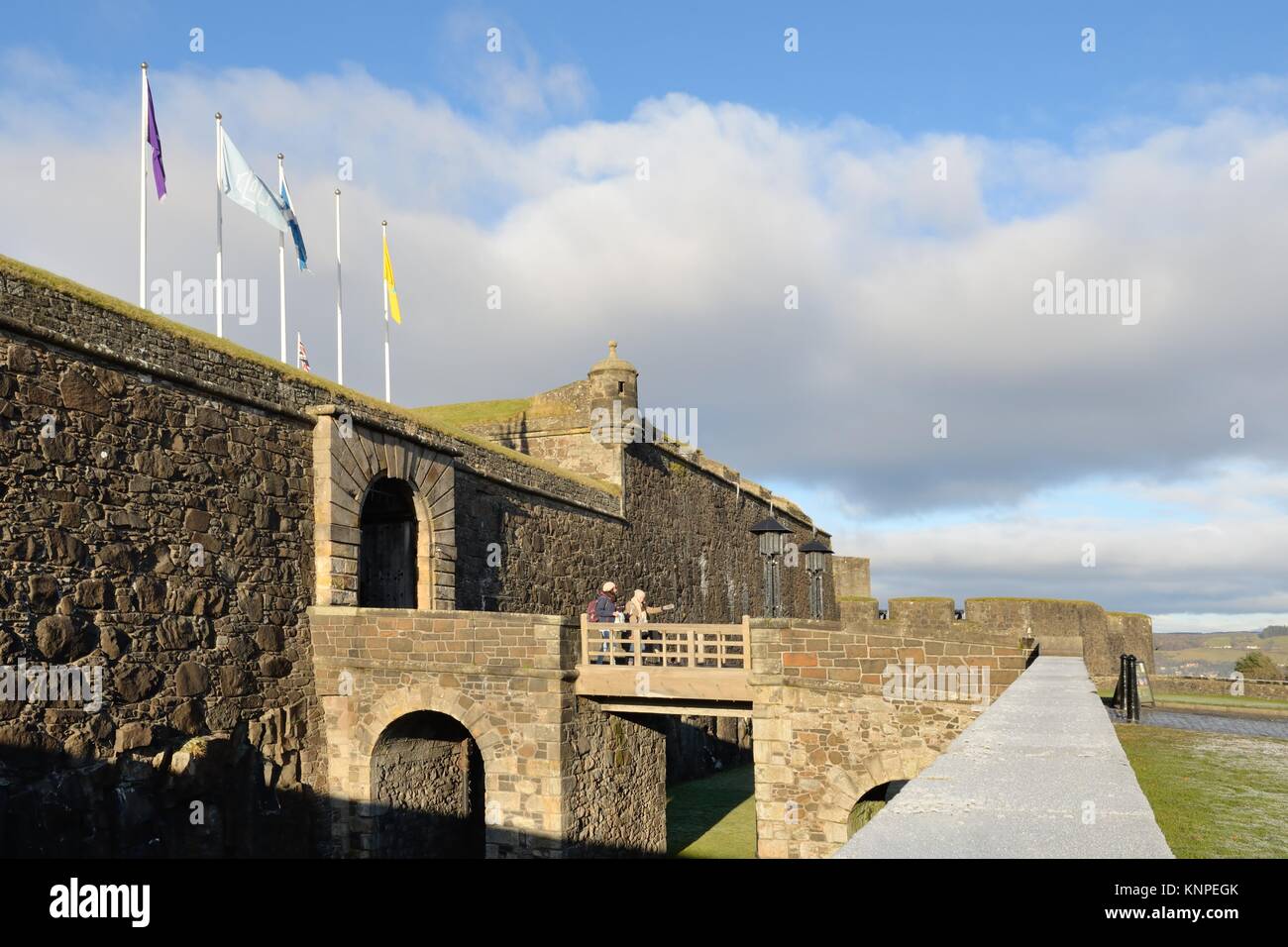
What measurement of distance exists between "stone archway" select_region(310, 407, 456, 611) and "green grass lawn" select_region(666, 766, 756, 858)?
648 cm

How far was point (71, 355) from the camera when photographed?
1019 centimetres

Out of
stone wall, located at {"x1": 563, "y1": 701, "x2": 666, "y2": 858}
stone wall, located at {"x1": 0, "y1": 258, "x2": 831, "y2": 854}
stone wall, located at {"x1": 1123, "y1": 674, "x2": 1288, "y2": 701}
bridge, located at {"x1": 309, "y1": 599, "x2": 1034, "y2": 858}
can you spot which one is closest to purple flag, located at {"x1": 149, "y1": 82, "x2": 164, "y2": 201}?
stone wall, located at {"x1": 0, "y1": 258, "x2": 831, "y2": 854}

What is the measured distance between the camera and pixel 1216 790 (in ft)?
22.9

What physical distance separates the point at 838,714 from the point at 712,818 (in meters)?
8.28

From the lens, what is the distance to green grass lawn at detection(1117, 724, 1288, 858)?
5.32 metres

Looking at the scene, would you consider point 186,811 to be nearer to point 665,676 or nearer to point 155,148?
point 665,676

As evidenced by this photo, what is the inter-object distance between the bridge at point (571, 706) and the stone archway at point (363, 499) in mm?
849

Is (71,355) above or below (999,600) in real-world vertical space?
above

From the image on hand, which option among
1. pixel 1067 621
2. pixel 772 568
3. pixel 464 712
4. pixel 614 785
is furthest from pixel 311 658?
pixel 772 568

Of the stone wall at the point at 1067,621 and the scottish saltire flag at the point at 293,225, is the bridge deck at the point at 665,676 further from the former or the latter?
the stone wall at the point at 1067,621

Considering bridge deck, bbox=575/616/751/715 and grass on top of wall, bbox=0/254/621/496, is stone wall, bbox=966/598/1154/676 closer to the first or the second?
bridge deck, bbox=575/616/751/715

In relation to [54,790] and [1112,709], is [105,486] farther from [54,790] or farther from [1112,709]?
[1112,709]
